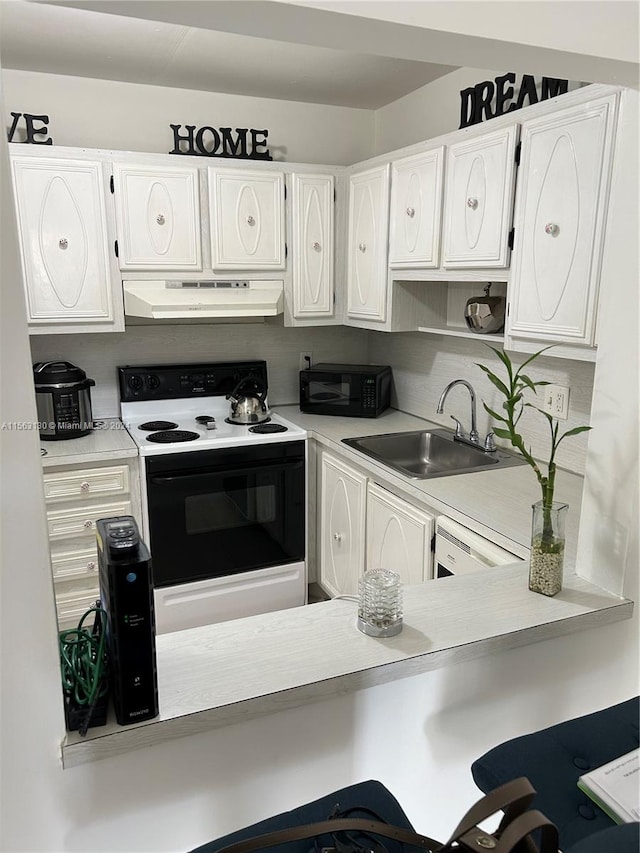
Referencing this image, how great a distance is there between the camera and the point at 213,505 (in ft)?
→ 9.53

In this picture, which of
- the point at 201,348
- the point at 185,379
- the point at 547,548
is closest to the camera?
the point at 547,548

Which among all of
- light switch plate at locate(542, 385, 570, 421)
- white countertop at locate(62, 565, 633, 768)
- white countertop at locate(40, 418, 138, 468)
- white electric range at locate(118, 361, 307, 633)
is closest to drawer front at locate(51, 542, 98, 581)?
white electric range at locate(118, 361, 307, 633)

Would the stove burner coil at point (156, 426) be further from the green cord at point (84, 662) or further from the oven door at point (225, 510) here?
the green cord at point (84, 662)

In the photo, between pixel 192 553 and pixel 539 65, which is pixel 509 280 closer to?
pixel 539 65

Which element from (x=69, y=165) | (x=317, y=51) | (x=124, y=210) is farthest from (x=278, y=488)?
(x=317, y=51)

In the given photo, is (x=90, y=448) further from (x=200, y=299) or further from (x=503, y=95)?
(x=503, y=95)

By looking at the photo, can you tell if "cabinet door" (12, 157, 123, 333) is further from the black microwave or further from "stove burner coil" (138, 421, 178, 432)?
the black microwave

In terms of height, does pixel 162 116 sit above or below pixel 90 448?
above

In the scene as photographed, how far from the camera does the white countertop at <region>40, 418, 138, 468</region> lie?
103 inches

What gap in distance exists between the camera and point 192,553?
2.88 metres

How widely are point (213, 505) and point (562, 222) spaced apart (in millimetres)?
1847

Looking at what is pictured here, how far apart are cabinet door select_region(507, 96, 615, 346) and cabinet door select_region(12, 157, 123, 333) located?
1.75 meters

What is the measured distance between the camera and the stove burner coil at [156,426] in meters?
3.04

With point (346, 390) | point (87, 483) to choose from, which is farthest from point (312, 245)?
point (87, 483)
